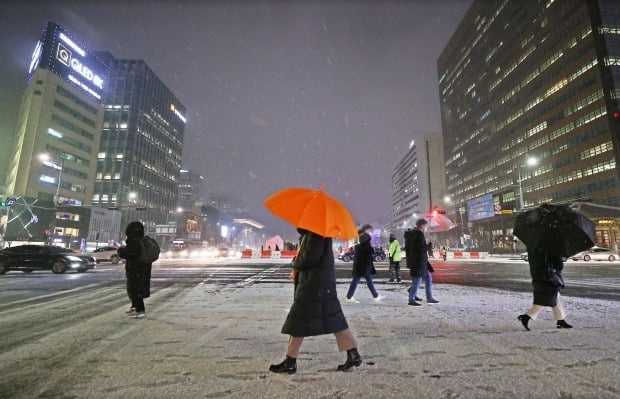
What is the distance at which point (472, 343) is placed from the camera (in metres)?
4.22

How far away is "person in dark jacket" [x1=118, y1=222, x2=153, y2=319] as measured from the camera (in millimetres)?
6051

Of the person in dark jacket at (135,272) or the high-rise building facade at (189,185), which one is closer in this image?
the person in dark jacket at (135,272)

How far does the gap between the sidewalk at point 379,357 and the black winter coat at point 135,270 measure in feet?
1.83

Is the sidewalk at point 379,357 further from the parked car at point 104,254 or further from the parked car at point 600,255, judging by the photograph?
the parked car at point 600,255

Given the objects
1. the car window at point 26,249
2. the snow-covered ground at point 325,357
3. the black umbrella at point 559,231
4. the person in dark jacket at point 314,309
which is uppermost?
the black umbrella at point 559,231

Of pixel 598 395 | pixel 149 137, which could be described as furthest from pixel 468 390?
pixel 149 137

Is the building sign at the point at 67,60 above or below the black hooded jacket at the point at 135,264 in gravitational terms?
above

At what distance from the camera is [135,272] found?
6.16 meters

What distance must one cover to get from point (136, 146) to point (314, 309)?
345 ft

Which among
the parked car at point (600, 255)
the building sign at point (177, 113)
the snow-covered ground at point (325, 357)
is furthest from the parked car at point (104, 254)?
the building sign at point (177, 113)

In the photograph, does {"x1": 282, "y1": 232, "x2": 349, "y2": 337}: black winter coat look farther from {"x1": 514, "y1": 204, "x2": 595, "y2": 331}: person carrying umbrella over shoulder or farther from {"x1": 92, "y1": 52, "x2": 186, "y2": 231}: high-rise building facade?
{"x1": 92, "y1": 52, "x2": 186, "y2": 231}: high-rise building facade

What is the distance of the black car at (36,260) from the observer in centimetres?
1539

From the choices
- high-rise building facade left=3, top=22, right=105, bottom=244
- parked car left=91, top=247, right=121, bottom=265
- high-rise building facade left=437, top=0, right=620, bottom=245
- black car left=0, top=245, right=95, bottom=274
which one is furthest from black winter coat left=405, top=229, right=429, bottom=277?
high-rise building facade left=3, top=22, right=105, bottom=244

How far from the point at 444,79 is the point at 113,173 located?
4939 inches
